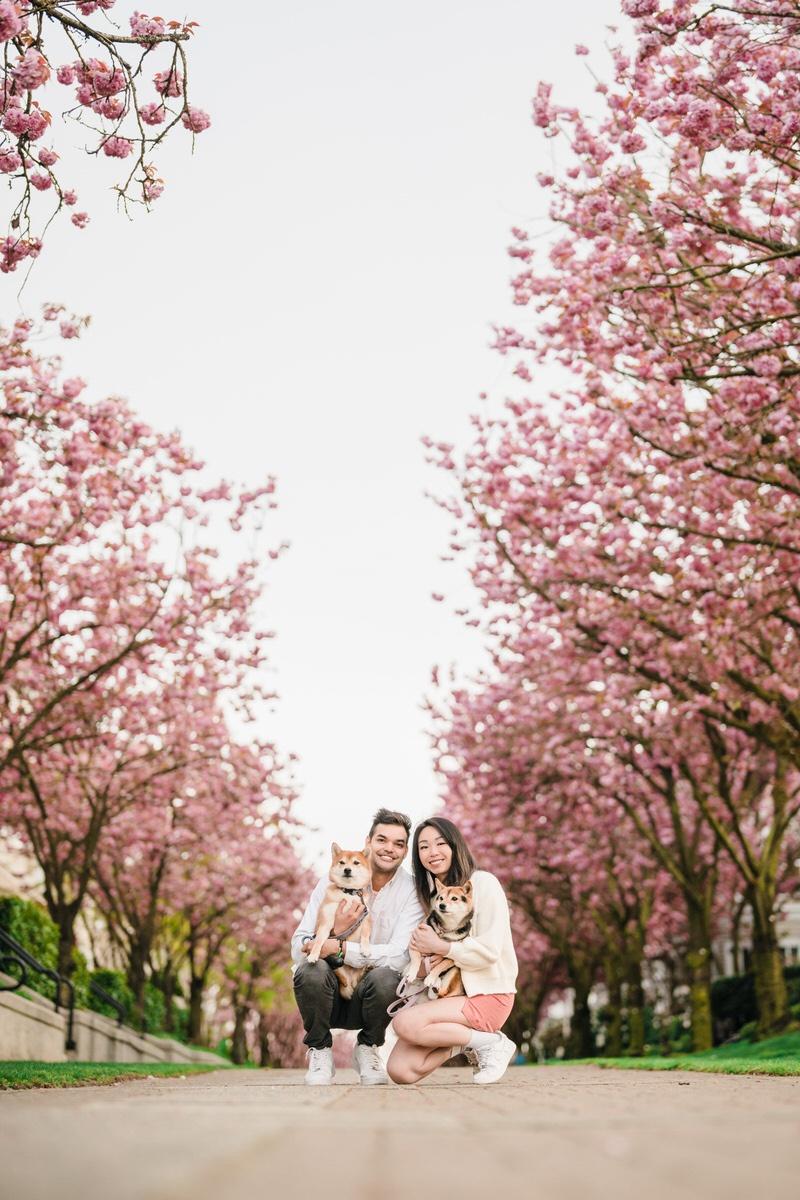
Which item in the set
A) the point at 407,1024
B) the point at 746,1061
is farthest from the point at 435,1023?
the point at 746,1061

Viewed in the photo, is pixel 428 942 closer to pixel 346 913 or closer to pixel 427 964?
pixel 427 964

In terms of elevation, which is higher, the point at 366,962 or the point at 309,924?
the point at 309,924

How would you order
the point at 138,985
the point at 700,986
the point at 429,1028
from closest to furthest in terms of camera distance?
the point at 429,1028, the point at 700,986, the point at 138,985

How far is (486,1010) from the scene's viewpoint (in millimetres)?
8578

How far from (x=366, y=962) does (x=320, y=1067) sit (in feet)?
2.50

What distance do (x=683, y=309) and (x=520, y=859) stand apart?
65.8 feet

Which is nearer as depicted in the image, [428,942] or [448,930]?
[428,942]

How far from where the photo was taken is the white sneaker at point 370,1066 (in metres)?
8.98

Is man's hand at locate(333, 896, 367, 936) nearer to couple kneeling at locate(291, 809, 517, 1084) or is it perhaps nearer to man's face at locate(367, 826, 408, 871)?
couple kneeling at locate(291, 809, 517, 1084)

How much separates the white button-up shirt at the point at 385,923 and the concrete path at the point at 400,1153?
3.69m

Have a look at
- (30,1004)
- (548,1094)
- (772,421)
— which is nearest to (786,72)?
(772,421)

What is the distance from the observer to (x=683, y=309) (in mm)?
14125

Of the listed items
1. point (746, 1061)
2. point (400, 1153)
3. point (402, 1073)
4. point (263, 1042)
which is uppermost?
point (263, 1042)

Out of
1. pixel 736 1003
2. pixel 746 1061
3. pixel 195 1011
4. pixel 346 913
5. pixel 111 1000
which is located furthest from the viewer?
pixel 195 1011
